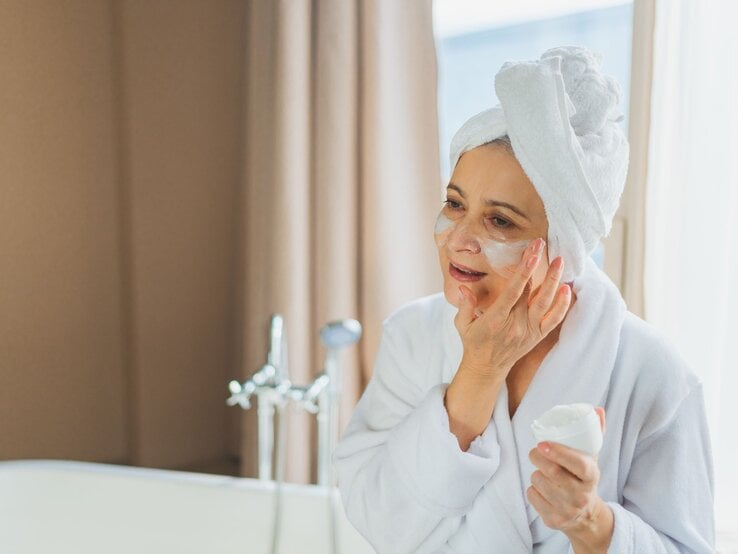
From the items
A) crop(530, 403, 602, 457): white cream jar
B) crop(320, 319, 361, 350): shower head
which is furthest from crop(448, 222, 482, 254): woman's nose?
crop(320, 319, 361, 350): shower head

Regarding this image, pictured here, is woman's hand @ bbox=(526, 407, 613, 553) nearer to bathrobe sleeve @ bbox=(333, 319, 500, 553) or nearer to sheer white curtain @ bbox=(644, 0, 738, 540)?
bathrobe sleeve @ bbox=(333, 319, 500, 553)

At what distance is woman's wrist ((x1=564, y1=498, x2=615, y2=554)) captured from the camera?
83 centimetres

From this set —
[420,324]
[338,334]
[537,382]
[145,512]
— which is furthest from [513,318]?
[145,512]

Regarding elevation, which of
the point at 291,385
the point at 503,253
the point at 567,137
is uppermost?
the point at 567,137

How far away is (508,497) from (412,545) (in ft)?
Result: 0.41

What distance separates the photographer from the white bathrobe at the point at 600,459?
90 centimetres

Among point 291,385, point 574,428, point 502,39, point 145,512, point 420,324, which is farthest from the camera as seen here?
point 502,39

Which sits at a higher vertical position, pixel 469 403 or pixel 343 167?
pixel 343 167

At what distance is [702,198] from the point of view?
63.7 inches

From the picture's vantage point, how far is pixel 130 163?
→ 268cm

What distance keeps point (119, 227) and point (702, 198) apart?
1.86 m

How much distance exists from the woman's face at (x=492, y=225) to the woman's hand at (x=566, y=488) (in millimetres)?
178

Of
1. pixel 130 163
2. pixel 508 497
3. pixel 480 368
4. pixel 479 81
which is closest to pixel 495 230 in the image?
pixel 480 368

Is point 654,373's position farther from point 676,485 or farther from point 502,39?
point 502,39
